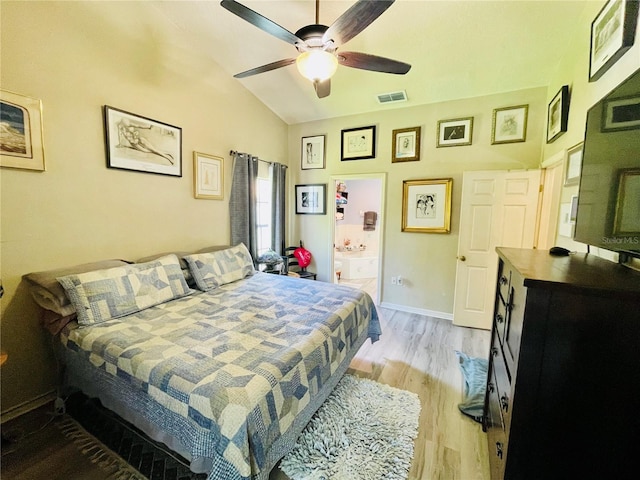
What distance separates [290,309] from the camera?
6.86 ft

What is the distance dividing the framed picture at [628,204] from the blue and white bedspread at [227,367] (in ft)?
4.93

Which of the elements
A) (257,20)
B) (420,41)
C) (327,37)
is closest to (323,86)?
(327,37)

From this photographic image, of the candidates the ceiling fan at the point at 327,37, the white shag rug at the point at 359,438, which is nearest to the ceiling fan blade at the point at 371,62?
the ceiling fan at the point at 327,37

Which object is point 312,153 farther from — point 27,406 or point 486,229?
point 27,406

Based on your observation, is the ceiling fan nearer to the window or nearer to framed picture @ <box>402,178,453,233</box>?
framed picture @ <box>402,178,453,233</box>

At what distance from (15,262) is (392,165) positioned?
391 centimetres

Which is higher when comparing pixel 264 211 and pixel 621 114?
pixel 621 114

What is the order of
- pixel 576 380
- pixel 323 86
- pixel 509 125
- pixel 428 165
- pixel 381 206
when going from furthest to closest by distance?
pixel 381 206 < pixel 428 165 < pixel 509 125 < pixel 323 86 < pixel 576 380

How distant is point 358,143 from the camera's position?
3939 mm

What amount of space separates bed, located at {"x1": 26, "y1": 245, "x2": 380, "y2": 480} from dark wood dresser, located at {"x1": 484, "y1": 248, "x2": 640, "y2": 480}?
0.96 meters

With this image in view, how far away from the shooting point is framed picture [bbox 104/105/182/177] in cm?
226

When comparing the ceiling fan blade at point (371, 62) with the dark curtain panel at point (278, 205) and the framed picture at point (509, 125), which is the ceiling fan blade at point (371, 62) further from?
the dark curtain panel at point (278, 205)

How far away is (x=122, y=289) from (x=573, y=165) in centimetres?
352

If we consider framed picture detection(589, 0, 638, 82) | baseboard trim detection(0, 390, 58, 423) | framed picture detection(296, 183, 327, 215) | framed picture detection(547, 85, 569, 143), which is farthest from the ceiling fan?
baseboard trim detection(0, 390, 58, 423)
